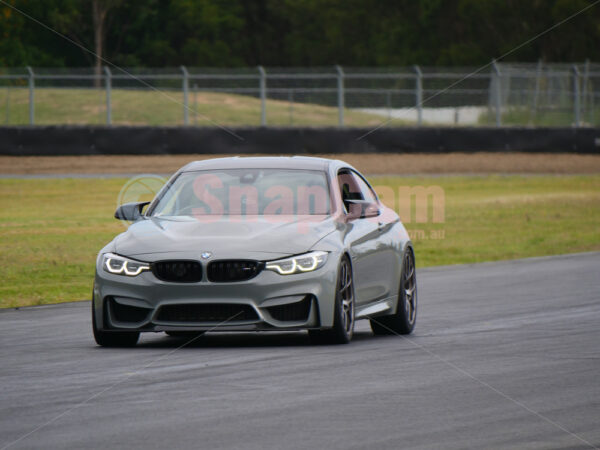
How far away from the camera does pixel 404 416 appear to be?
272 inches

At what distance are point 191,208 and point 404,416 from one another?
4.03m

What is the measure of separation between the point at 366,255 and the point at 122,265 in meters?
2.00

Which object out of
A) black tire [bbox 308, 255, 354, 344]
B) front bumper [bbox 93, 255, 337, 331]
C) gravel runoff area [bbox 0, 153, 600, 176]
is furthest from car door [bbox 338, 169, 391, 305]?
gravel runoff area [bbox 0, 153, 600, 176]

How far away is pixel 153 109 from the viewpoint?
50.0m

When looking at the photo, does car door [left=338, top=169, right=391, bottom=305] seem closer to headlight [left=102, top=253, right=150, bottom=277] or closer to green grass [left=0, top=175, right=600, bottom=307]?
headlight [left=102, top=253, right=150, bottom=277]

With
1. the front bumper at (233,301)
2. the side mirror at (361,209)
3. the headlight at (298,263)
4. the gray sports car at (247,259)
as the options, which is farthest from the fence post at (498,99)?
the front bumper at (233,301)

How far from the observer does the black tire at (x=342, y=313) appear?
379 inches

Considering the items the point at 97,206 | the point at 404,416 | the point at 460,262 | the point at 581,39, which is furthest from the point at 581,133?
the point at 581,39

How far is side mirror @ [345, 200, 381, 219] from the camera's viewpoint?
33.9 feet

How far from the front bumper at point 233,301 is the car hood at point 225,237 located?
19 centimetres

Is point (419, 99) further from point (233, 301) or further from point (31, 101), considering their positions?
point (233, 301)

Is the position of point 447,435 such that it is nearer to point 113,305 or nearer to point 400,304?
point 113,305

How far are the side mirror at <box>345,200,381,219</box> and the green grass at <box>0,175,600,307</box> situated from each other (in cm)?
542

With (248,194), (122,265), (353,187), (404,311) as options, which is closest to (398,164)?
(353,187)
